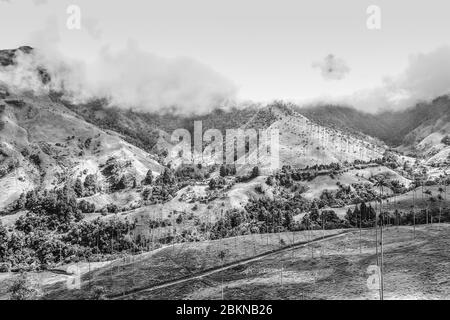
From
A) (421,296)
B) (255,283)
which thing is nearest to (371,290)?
(421,296)

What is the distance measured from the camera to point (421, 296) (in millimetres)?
139375
